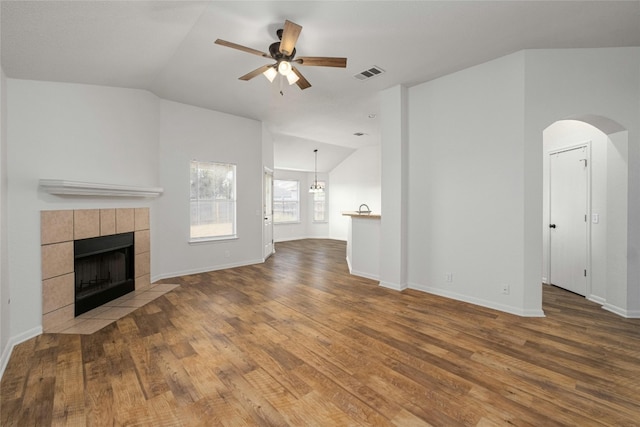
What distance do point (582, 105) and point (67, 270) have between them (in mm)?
6234

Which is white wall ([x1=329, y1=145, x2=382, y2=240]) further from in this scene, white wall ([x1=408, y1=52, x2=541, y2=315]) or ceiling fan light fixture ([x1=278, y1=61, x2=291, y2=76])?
ceiling fan light fixture ([x1=278, y1=61, x2=291, y2=76])

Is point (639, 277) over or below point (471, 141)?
below

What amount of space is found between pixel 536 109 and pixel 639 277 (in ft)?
7.44

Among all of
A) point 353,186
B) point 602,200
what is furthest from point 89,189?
point 353,186

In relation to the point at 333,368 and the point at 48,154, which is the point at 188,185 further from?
the point at 333,368

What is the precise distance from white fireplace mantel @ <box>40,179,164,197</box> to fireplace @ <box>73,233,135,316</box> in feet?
1.96

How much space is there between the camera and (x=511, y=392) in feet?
6.44

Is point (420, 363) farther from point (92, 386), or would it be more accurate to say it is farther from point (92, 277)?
point (92, 277)

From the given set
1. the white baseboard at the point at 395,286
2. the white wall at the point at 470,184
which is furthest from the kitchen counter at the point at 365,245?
the white wall at the point at 470,184

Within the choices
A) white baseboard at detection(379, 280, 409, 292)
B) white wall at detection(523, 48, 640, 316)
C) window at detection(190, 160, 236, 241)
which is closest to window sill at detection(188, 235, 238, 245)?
window at detection(190, 160, 236, 241)

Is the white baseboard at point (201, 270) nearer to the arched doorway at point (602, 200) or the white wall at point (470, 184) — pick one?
the white wall at point (470, 184)

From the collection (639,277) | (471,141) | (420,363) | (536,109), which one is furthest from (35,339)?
(639,277)

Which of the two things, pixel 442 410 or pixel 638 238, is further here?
pixel 638 238

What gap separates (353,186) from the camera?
9922 millimetres
